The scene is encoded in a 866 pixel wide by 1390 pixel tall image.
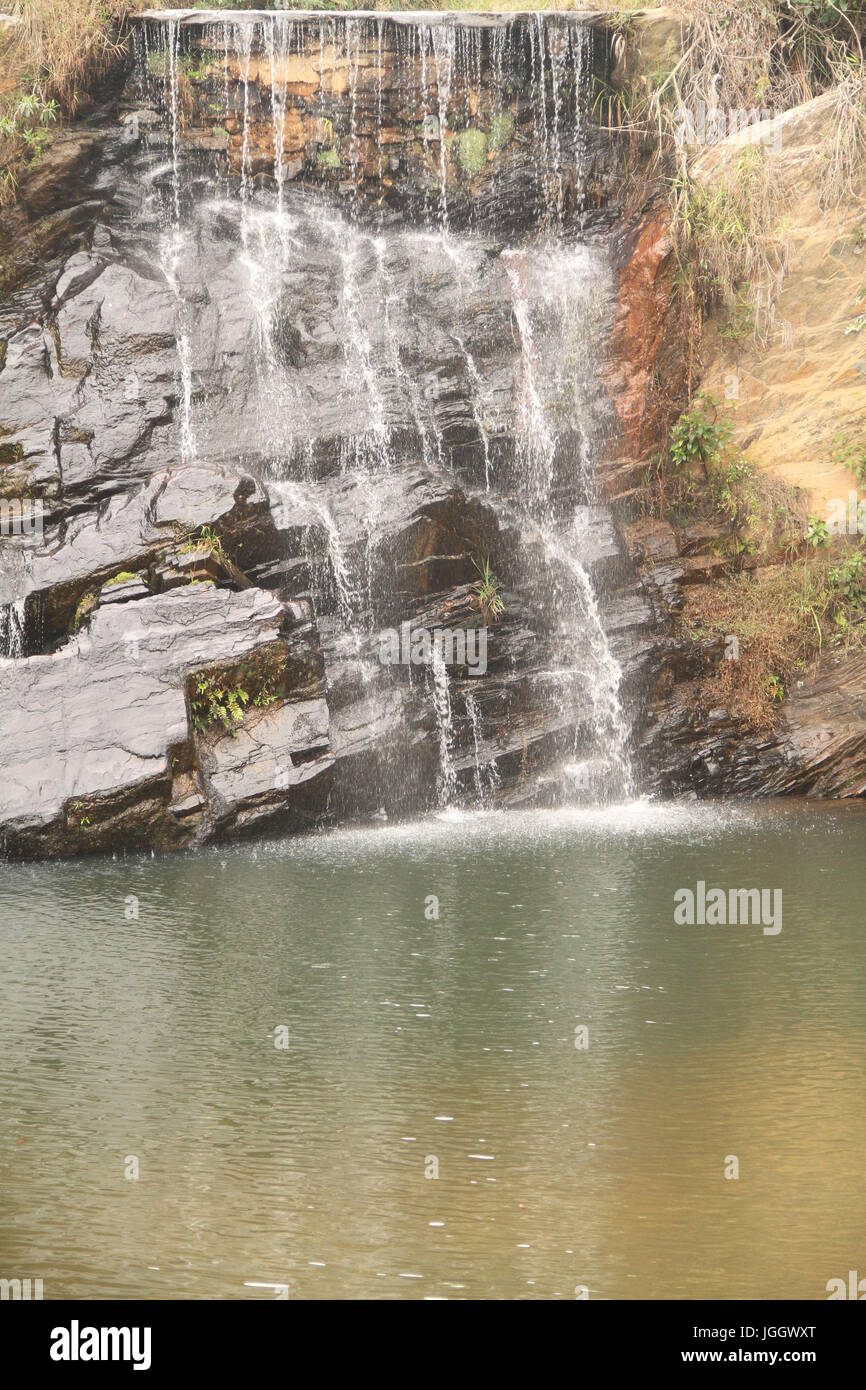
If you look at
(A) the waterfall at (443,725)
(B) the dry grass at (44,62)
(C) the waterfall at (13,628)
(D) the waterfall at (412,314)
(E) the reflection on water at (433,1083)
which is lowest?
(E) the reflection on water at (433,1083)

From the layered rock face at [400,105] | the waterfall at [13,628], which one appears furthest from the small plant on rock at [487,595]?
the layered rock face at [400,105]

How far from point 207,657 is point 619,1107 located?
7.03m

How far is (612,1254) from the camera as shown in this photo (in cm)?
420

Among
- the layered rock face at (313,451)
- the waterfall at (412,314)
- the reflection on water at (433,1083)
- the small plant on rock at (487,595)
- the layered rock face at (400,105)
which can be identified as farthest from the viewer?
the layered rock face at (400,105)

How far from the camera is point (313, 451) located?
13688mm

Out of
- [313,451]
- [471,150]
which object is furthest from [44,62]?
[313,451]

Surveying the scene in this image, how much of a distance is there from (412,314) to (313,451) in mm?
2244

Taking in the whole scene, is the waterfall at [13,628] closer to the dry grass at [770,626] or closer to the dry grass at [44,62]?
the dry grass at [44,62]

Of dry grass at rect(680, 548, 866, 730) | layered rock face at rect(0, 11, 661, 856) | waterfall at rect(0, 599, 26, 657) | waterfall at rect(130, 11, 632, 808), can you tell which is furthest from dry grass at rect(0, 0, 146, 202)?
dry grass at rect(680, 548, 866, 730)

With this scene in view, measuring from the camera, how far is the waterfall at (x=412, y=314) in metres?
13.0

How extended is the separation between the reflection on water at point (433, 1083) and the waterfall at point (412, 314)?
3.74m
